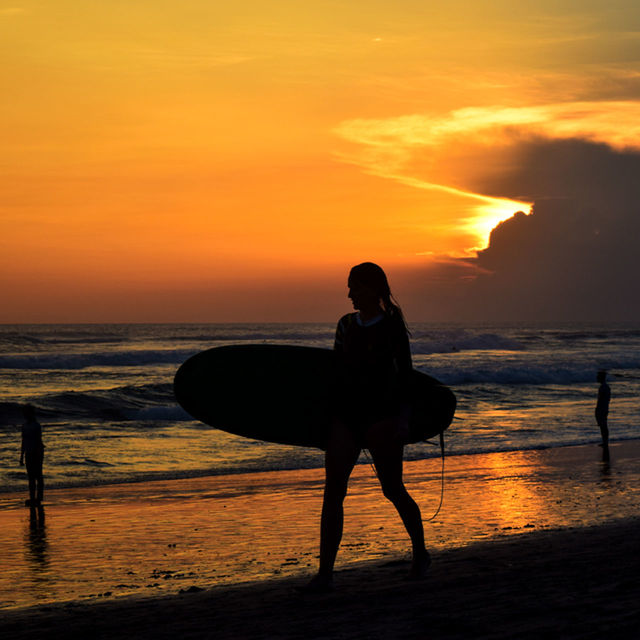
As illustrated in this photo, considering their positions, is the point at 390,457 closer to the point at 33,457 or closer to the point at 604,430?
the point at 33,457

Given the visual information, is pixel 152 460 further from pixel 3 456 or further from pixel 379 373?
pixel 379 373

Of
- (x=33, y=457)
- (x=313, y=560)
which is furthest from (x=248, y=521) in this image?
(x=33, y=457)

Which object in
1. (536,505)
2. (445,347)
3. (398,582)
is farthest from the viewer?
(445,347)

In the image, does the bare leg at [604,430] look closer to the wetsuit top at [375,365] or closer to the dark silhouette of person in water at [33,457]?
the dark silhouette of person in water at [33,457]

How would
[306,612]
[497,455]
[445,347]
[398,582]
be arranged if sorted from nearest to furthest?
[306,612], [398,582], [497,455], [445,347]

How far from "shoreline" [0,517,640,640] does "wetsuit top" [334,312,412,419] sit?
42.2 inches

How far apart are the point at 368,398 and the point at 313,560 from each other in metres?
2.55

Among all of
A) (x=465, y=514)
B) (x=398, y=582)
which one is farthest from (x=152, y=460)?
(x=398, y=582)

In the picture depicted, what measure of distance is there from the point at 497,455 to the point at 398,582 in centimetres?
995

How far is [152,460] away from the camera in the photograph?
14.4 meters

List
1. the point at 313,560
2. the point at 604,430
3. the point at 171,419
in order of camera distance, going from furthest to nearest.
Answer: the point at 171,419 < the point at 604,430 < the point at 313,560

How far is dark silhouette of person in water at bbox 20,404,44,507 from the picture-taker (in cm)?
999

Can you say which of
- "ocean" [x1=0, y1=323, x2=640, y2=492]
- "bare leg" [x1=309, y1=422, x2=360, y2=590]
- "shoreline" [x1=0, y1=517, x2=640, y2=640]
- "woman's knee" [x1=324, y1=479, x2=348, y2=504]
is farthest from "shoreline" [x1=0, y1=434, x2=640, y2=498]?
"woman's knee" [x1=324, y1=479, x2=348, y2=504]

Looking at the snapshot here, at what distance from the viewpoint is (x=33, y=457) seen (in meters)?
10.3
